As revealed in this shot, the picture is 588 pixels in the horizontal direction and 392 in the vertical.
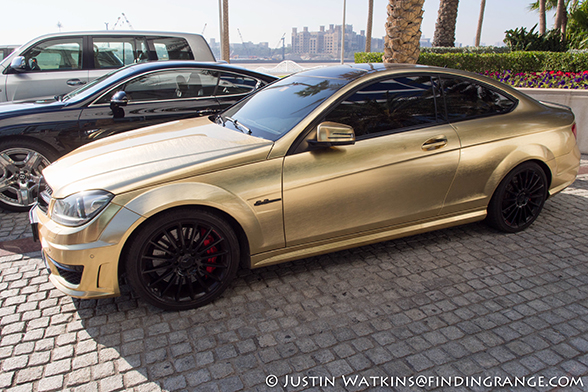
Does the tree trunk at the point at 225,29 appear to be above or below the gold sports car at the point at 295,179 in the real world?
above

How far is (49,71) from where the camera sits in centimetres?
730

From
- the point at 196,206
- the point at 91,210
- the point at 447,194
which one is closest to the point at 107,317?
the point at 91,210

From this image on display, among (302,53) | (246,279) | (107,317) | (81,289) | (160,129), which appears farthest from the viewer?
(302,53)

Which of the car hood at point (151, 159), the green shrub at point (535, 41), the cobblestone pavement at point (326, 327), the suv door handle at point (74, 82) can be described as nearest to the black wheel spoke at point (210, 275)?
the cobblestone pavement at point (326, 327)

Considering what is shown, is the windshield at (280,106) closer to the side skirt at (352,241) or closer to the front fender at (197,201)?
the front fender at (197,201)

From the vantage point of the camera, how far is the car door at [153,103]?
17.2ft

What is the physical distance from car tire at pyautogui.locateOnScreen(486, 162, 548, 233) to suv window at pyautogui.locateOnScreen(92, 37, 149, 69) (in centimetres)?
636

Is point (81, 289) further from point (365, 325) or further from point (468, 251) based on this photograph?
point (468, 251)

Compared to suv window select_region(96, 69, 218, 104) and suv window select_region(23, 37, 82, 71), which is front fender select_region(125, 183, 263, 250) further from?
suv window select_region(23, 37, 82, 71)

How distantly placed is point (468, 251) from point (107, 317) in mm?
3120

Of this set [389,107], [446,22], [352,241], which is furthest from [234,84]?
[446,22]

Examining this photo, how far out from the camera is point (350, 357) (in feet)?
8.68

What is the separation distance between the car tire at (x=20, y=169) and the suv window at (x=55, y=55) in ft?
9.74

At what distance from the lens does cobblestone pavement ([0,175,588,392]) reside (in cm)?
253
